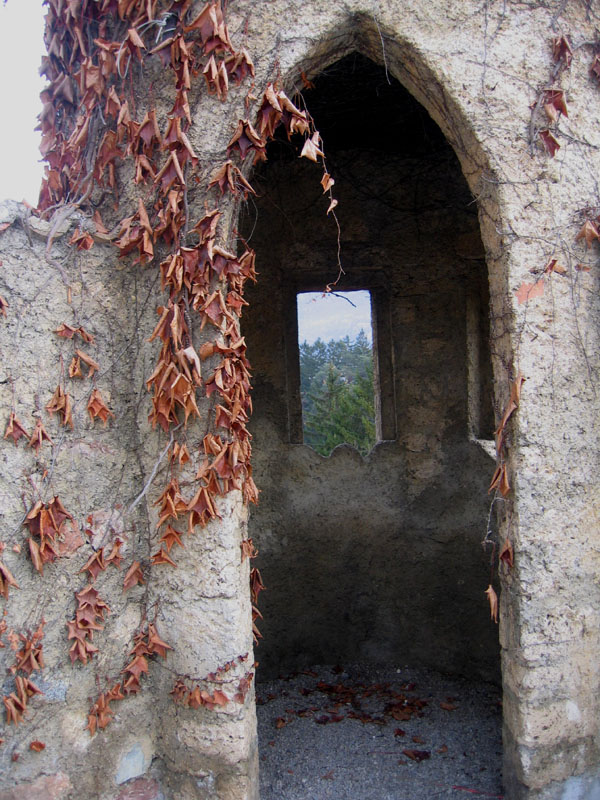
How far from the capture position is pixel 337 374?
42.5 feet

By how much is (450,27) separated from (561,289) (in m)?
1.05

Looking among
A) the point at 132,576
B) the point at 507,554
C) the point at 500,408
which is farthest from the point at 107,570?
the point at 500,408

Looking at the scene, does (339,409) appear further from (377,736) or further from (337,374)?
(377,736)

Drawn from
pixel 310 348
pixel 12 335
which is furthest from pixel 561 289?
pixel 310 348

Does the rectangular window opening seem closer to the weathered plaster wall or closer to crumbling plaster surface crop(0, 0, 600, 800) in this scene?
crumbling plaster surface crop(0, 0, 600, 800)

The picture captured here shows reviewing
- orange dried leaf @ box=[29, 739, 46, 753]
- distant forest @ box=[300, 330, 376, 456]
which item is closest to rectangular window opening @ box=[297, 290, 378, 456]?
distant forest @ box=[300, 330, 376, 456]

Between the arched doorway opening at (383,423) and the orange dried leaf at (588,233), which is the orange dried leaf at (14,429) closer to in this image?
the arched doorway opening at (383,423)

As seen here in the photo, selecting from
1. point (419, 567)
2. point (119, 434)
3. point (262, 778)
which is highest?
point (119, 434)

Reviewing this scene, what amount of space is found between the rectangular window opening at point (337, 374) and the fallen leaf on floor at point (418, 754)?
6644 mm

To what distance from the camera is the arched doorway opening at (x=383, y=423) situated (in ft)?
14.1

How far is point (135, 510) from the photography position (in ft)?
8.41

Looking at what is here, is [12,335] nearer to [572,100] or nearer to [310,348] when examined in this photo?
[572,100]

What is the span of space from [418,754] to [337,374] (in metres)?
9.81

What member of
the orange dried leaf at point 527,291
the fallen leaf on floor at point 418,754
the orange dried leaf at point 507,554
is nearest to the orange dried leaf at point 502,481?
the orange dried leaf at point 507,554
